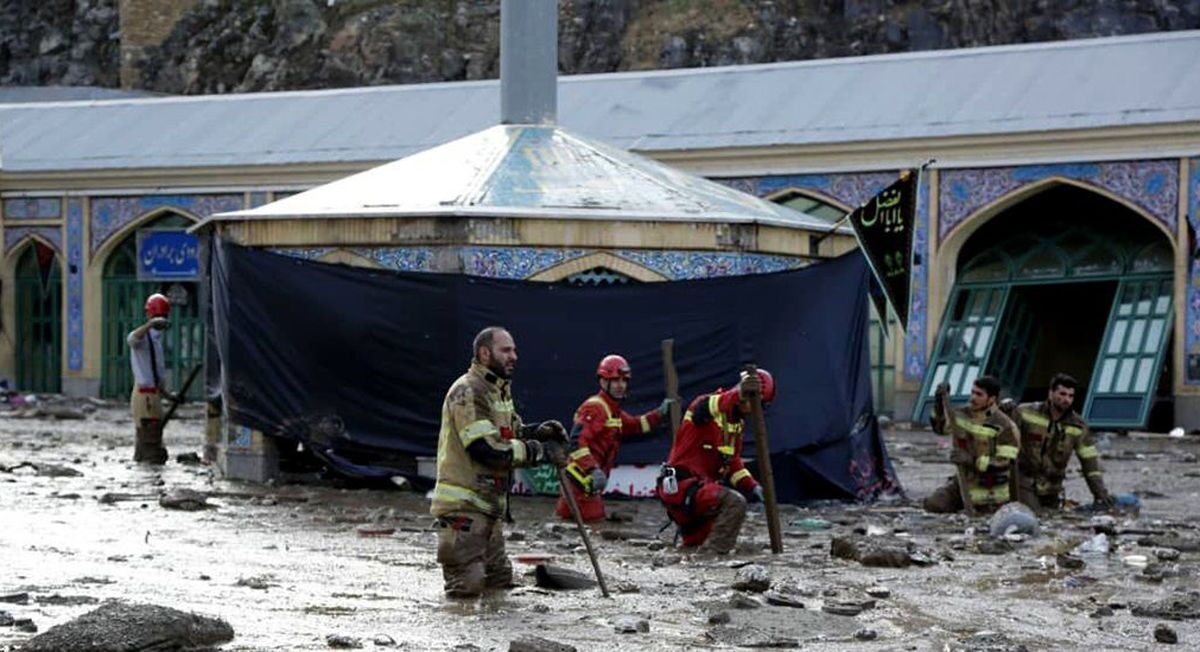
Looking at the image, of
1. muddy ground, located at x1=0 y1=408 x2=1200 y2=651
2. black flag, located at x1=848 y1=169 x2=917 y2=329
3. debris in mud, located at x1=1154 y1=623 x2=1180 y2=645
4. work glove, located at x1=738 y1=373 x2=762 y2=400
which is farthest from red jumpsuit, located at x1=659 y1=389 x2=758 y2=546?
black flag, located at x1=848 y1=169 x2=917 y2=329

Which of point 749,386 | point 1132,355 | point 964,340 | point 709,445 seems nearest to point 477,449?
point 749,386

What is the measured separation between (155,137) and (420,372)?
64.4 ft

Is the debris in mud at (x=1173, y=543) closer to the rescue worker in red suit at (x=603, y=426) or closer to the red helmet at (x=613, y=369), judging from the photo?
the rescue worker in red suit at (x=603, y=426)

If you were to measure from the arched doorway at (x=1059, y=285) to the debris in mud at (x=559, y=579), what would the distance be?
1713 centimetres

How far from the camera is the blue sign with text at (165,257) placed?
34.3 metres

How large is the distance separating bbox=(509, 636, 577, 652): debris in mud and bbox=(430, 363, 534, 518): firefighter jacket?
1833mm

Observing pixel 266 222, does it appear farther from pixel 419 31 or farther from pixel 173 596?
pixel 419 31

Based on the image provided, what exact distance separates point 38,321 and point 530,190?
20.2m

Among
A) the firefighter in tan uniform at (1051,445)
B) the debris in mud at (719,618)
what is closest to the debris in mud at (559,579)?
the debris in mud at (719,618)

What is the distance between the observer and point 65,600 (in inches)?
401

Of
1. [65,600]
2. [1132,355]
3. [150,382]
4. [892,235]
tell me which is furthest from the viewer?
[1132,355]

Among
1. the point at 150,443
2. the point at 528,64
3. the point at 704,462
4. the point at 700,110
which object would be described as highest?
the point at 700,110

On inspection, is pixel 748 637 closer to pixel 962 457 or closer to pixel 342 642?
pixel 342 642

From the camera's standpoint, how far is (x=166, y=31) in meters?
59.8
